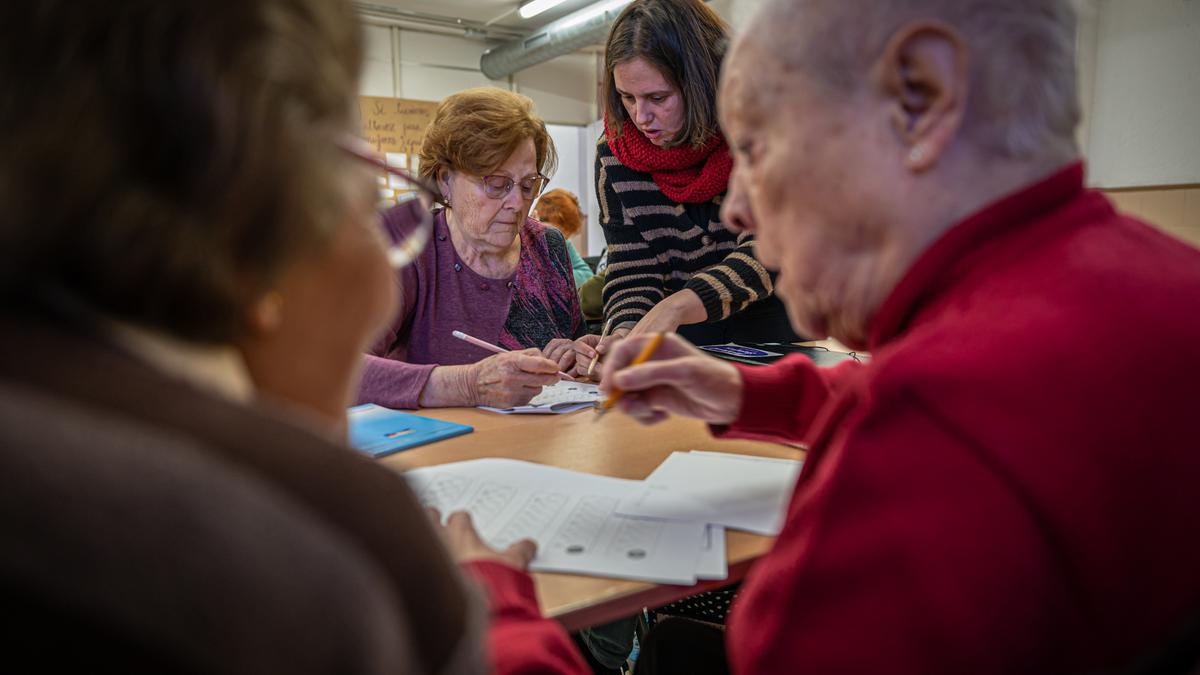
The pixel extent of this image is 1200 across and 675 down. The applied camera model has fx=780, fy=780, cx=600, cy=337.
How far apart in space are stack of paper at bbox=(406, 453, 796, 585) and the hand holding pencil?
0.09m

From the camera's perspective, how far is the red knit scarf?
2078 mm

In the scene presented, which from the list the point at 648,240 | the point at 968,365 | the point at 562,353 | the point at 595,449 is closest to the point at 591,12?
the point at 648,240

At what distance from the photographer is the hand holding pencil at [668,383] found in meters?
1.10

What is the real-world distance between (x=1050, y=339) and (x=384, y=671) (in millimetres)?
495

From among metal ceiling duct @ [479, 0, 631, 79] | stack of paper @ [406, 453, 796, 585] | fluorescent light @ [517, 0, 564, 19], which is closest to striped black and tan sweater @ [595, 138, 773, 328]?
stack of paper @ [406, 453, 796, 585]

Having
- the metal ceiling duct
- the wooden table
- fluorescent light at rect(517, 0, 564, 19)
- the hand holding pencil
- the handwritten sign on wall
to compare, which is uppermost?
fluorescent light at rect(517, 0, 564, 19)

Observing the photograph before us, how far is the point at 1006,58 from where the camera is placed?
678mm

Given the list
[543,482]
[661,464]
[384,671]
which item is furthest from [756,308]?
[384,671]

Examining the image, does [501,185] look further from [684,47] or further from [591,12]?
[591,12]

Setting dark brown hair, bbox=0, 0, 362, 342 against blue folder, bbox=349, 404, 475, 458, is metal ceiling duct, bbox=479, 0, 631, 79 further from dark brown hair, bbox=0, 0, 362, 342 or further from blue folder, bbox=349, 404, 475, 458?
dark brown hair, bbox=0, 0, 362, 342

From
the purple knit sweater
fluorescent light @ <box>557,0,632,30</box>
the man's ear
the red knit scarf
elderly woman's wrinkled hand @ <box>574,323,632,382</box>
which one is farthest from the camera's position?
fluorescent light @ <box>557,0,632,30</box>

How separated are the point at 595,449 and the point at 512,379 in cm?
35

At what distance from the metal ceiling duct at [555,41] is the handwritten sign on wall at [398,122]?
2.38ft

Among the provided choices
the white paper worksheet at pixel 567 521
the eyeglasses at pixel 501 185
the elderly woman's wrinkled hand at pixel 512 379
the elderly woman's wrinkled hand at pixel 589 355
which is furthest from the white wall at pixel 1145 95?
the white paper worksheet at pixel 567 521
